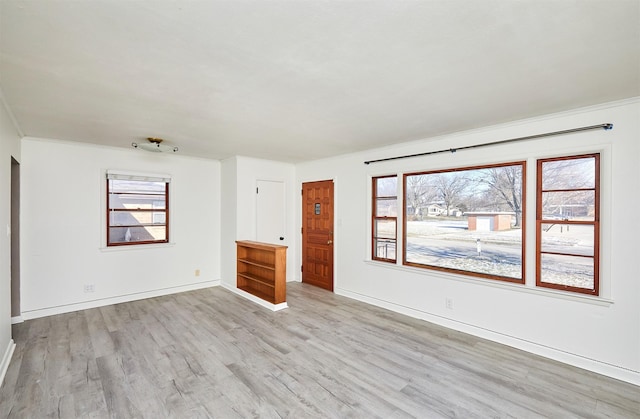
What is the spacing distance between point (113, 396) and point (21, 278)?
9.44 ft

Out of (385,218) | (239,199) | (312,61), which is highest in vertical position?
(312,61)

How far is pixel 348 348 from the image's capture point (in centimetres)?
321

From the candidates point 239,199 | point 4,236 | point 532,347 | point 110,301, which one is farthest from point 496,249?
point 110,301

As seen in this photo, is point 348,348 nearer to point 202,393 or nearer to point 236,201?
point 202,393

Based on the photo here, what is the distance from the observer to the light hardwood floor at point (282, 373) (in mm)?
2258

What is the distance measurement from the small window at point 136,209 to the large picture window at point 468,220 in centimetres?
411

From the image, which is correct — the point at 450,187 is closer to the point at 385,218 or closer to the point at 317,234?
the point at 385,218

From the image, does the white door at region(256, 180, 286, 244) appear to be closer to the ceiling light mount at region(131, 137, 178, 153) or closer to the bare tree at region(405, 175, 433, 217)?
the ceiling light mount at region(131, 137, 178, 153)

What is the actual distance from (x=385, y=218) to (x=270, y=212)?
2.31m

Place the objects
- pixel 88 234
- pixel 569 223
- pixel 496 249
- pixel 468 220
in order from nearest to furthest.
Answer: pixel 569 223
pixel 496 249
pixel 468 220
pixel 88 234

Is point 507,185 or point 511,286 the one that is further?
point 507,185

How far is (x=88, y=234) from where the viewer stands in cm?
443

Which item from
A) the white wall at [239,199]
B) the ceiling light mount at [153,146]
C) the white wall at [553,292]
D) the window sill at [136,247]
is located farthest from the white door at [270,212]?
the white wall at [553,292]

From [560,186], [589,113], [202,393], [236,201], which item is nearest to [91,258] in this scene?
[236,201]
